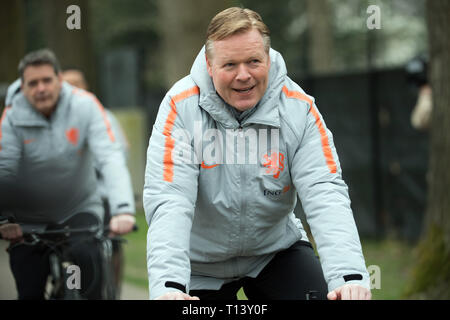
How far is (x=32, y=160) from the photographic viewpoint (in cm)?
524

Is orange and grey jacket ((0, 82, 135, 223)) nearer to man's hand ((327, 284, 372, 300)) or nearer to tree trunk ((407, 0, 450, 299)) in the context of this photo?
man's hand ((327, 284, 372, 300))

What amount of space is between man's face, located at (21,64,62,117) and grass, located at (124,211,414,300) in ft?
Result: 11.9

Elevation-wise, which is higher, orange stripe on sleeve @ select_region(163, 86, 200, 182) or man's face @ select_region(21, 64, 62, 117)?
man's face @ select_region(21, 64, 62, 117)

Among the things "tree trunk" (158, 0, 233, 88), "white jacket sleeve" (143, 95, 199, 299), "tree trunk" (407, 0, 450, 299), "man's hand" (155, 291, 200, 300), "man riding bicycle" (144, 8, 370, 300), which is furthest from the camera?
"tree trunk" (158, 0, 233, 88)

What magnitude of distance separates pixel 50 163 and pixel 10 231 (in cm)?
65

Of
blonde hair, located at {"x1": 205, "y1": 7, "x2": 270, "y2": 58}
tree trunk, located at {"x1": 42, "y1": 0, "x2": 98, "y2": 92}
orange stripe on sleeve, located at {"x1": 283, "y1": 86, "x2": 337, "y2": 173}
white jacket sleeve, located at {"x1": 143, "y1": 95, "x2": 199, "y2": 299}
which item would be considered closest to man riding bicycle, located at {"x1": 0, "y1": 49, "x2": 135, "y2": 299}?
white jacket sleeve, located at {"x1": 143, "y1": 95, "x2": 199, "y2": 299}

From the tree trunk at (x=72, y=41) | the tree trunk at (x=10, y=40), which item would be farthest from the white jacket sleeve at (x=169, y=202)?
the tree trunk at (x=72, y=41)

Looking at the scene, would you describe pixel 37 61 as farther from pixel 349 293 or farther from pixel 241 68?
pixel 349 293

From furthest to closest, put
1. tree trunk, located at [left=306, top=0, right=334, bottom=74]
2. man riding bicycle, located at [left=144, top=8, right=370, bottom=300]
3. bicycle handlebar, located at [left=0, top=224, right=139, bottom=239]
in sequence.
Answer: tree trunk, located at [left=306, top=0, right=334, bottom=74], bicycle handlebar, located at [left=0, top=224, right=139, bottom=239], man riding bicycle, located at [left=144, top=8, right=370, bottom=300]

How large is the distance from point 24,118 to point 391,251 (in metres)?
6.07

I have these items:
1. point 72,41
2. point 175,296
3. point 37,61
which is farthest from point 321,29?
point 175,296

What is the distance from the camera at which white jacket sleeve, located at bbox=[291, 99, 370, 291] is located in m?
3.07

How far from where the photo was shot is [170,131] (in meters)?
3.31

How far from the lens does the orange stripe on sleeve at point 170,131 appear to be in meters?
3.26
